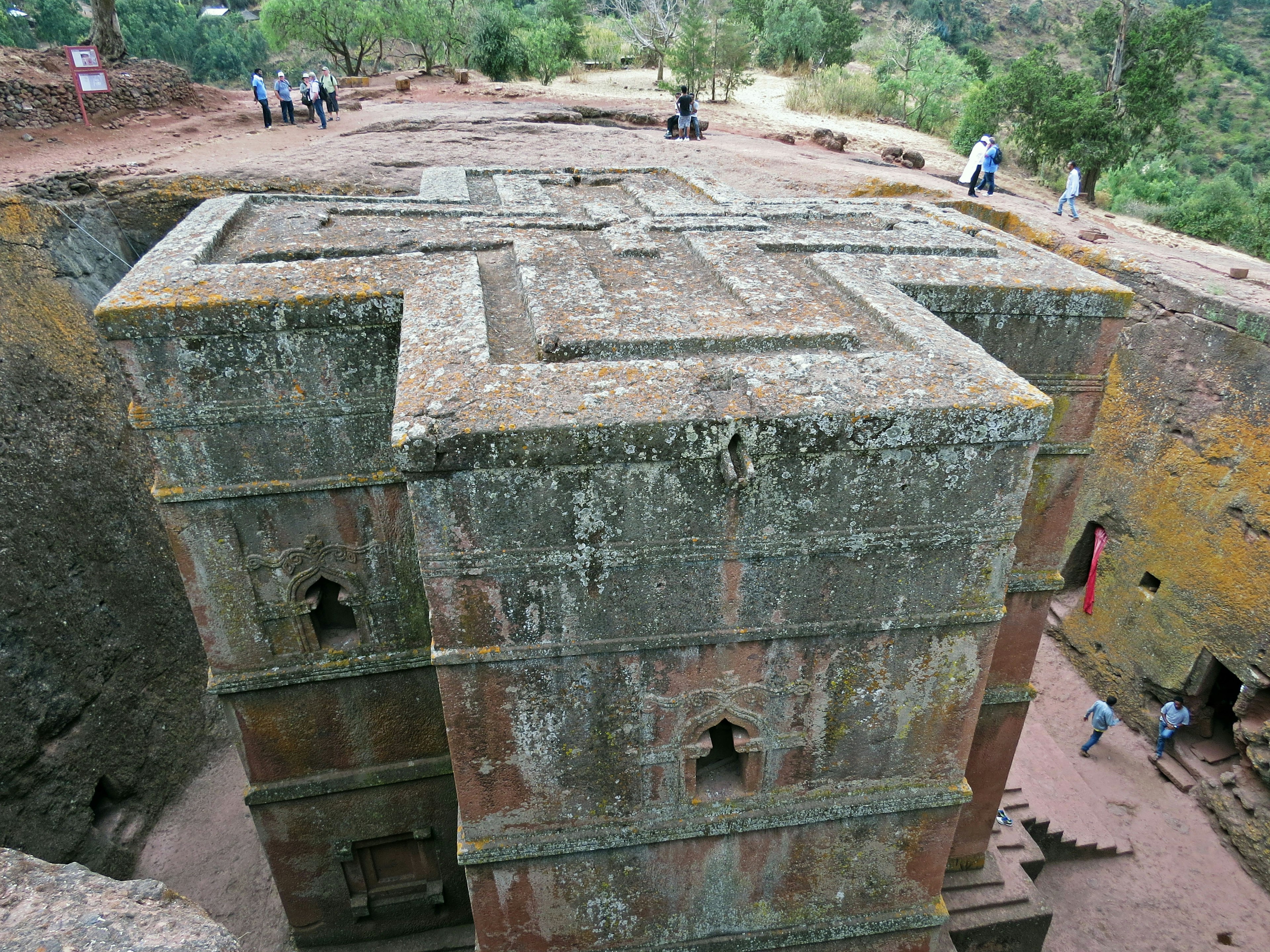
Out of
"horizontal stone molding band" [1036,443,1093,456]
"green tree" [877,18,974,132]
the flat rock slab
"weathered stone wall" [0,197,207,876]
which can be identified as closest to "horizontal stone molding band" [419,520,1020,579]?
"horizontal stone molding band" [1036,443,1093,456]

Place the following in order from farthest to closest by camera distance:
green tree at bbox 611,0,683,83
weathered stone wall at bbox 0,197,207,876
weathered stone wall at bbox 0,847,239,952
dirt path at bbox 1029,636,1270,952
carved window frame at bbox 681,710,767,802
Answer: green tree at bbox 611,0,683,83, dirt path at bbox 1029,636,1270,952, weathered stone wall at bbox 0,197,207,876, carved window frame at bbox 681,710,767,802, weathered stone wall at bbox 0,847,239,952

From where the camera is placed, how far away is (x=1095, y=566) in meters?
11.4

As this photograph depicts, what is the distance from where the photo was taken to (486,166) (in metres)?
9.84

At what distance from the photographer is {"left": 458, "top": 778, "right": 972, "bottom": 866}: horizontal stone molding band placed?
446 cm

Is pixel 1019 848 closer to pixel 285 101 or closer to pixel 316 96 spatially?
pixel 316 96

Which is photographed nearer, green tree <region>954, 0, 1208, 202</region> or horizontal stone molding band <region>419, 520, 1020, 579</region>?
horizontal stone molding band <region>419, 520, 1020, 579</region>

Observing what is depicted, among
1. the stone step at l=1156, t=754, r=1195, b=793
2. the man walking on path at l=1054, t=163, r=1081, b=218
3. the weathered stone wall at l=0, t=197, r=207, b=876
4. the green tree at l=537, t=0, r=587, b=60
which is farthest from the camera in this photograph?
the green tree at l=537, t=0, r=587, b=60

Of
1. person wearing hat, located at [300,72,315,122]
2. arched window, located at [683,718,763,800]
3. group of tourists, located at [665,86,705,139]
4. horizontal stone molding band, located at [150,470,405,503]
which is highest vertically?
person wearing hat, located at [300,72,315,122]

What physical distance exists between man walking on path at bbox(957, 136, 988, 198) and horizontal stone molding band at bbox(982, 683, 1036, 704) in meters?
11.0

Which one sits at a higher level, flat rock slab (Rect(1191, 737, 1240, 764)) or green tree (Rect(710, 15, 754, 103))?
green tree (Rect(710, 15, 754, 103))

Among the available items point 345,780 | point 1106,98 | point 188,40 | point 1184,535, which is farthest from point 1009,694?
point 188,40

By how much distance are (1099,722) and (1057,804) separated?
57.5 inches

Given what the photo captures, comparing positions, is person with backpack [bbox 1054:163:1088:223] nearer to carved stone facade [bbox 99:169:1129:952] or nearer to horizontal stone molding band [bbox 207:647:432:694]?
carved stone facade [bbox 99:169:1129:952]

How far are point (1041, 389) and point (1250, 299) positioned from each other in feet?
21.4
